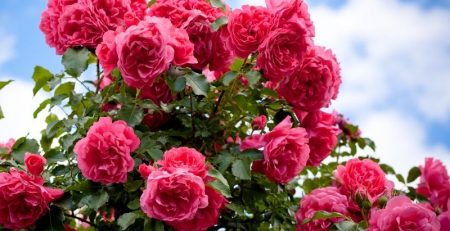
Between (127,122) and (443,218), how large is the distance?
87cm

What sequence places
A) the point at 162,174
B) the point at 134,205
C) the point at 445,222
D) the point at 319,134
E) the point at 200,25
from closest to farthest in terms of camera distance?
1. the point at 445,222
2. the point at 162,174
3. the point at 134,205
4. the point at 200,25
5. the point at 319,134

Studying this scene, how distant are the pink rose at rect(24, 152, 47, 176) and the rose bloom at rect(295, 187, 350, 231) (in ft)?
2.48

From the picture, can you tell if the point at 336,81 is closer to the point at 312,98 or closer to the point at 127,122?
the point at 312,98

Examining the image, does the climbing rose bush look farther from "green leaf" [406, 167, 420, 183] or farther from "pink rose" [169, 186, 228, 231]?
"green leaf" [406, 167, 420, 183]

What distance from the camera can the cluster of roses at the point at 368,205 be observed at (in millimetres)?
1502

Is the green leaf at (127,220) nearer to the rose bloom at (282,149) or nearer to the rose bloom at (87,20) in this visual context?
the rose bloom at (282,149)

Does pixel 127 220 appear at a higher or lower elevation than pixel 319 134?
lower

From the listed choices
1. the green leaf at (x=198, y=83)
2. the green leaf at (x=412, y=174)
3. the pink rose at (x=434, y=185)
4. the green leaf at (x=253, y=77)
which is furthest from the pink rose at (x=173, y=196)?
the pink rose at (x=434, y=185)

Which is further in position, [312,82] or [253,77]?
[312,82]

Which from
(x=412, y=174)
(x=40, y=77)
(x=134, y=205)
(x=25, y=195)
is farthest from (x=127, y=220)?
(x=412, y=174)

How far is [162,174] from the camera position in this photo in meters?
1.58

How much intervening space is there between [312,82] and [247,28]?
10.2 inches

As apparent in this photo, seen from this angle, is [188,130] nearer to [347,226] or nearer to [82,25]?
[82,25]

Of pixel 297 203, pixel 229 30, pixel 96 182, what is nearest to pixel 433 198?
pixel 297 203
